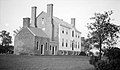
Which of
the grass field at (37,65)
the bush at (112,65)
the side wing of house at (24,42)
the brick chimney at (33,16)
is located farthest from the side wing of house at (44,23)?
the bush at (112,65)

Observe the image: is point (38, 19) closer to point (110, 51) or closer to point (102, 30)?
point (102, 30)

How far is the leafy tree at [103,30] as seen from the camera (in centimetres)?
1653

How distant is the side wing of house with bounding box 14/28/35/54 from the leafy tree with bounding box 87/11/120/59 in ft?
57.2

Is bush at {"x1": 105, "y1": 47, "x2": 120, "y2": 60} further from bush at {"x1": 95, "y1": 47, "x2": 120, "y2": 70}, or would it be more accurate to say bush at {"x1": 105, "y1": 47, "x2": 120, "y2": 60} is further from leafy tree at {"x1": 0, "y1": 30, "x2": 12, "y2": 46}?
leafy tree at {"x1": 0, "y1": 30, "x2": 12, "y2": 46}

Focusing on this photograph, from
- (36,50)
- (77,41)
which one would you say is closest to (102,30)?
(36,50)

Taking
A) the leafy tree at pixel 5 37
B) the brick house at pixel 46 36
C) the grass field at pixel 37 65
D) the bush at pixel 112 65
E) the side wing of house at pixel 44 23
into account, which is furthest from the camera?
the leafy tree at pixel 5 37

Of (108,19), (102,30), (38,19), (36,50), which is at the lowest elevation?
(36,50)

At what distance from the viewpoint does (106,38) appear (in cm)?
1658

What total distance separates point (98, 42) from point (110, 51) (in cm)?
635

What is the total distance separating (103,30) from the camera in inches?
651

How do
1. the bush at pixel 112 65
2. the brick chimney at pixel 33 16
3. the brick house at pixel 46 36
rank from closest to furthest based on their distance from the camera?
the bush at pixel 112 65
the brick house at pixel 46 36
the brick chimney at pixel 33 16

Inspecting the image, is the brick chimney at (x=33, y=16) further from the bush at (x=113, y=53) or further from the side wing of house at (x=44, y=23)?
the bush at (x=113, y=53)

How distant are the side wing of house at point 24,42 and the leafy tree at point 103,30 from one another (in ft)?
57.2

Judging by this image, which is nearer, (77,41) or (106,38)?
(106,38)
